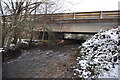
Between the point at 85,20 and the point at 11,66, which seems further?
the point at 85,20

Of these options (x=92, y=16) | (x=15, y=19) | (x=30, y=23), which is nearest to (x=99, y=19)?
(x=92, y=16)

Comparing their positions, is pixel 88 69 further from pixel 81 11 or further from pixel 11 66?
pixel 81 11

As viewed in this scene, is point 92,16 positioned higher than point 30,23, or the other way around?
point 92,16

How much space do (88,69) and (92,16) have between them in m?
7.72

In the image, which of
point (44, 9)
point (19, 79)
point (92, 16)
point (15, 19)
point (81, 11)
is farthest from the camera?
point (81, 11)

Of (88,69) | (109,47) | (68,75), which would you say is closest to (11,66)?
(68,75)

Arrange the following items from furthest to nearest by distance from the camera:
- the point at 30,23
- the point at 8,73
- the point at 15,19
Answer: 1. the point at 30,23
2. the point at 15,19
3. the point at 8,73

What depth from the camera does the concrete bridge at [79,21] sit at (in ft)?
33.8

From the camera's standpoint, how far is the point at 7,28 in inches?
310

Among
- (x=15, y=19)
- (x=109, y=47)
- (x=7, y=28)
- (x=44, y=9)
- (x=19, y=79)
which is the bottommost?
(x=19, y=79)

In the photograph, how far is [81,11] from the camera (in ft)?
39.4

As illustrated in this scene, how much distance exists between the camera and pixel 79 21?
37.0 feet

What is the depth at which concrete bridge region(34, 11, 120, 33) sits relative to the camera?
33.8 ft

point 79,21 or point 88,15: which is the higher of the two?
point 88,15
